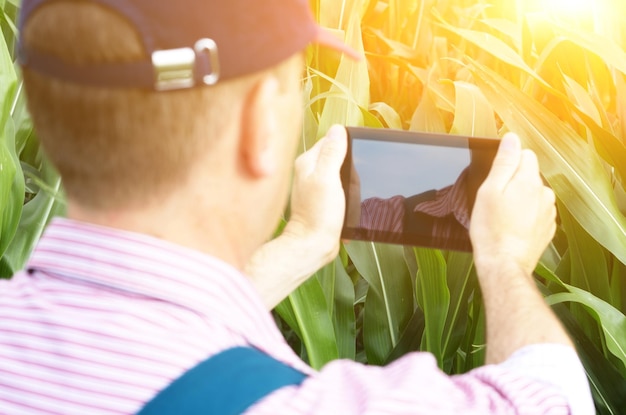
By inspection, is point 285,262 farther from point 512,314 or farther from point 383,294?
point 383,294

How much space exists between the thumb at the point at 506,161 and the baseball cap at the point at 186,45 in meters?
0.33

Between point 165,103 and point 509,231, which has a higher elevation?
point 165,103

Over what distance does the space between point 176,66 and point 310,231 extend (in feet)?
1.38

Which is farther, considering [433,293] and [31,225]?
[31,225]

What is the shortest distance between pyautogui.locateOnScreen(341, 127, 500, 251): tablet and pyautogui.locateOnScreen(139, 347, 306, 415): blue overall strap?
1.31ft

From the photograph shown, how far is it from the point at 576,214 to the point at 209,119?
736 millimetres

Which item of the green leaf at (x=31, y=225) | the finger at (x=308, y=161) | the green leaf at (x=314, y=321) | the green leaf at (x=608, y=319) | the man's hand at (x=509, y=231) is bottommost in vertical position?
the green leaf at (x=31, y=225)

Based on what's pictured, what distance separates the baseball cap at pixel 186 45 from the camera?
0.50 m

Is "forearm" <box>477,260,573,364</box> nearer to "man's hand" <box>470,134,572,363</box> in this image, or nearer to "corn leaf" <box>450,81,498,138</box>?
"man's hand" <box>470,134,572,363</box>

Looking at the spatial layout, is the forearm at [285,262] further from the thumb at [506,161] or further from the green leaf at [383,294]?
the green leaf at [383,294]

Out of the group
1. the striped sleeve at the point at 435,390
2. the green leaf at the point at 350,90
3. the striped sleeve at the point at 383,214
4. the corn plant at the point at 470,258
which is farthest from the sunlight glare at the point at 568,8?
the striped sleeve at the point at 435,390

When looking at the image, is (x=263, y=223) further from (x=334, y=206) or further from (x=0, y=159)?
(x=0, y=159)

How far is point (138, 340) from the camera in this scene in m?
0.50

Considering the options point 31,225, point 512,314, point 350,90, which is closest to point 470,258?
point 350,90
